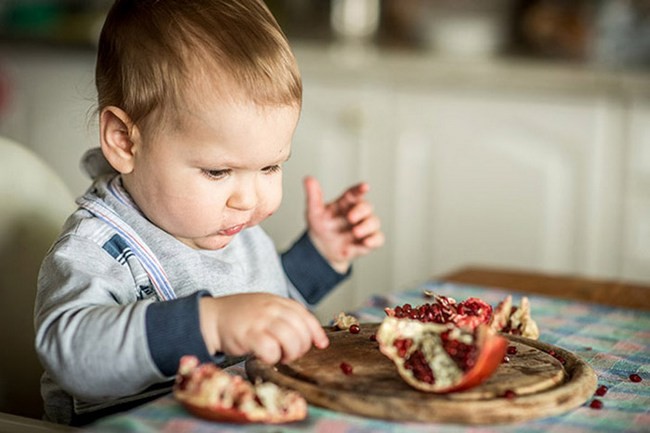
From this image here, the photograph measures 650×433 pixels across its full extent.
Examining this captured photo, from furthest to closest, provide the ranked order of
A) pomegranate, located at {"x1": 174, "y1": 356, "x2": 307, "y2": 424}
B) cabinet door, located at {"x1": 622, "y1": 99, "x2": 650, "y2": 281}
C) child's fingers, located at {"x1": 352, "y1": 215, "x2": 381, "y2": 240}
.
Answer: cabinet door, located at {"x1": 622, "y1": 99, "x2": 650, "y2": 281}
child's fingers, located at {"x1": 352, "y1": 215, "x2": 381, "y2": 240}
pomegranate, located at {"x1": 174, "y1": 356, "x2": 307, "y2": 424}

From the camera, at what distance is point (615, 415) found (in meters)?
0.87

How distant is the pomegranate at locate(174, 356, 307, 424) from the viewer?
79cm

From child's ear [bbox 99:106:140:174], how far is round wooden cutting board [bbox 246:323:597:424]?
0.31 m

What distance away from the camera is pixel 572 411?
874 millimetres

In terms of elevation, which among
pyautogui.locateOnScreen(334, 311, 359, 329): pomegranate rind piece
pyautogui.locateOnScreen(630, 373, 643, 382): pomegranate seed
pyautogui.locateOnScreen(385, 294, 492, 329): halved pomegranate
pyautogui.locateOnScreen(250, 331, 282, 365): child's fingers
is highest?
pyautogui.locateOnScreen(250, 331, 282, 365): child's fingers

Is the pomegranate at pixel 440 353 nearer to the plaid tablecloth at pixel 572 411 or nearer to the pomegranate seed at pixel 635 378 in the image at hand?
the plaid tablecloth at pixel 572 411

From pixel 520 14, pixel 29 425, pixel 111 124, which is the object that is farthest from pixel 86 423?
pixel 520 14

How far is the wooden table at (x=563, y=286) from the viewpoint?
1407mm

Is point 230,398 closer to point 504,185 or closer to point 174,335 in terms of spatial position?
point 174,335

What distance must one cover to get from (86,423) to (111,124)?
0.33m

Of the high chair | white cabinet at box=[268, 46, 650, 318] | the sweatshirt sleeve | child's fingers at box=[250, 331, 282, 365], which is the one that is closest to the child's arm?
the sweatshirt sleeve

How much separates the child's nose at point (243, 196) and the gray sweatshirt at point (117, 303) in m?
0.12

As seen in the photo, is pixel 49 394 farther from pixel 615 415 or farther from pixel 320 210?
pixel 615 415

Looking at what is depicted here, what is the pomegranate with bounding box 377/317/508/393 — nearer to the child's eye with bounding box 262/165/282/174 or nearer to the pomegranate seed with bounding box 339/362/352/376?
the pomegranate seed with bounding box 339/362/352/376
